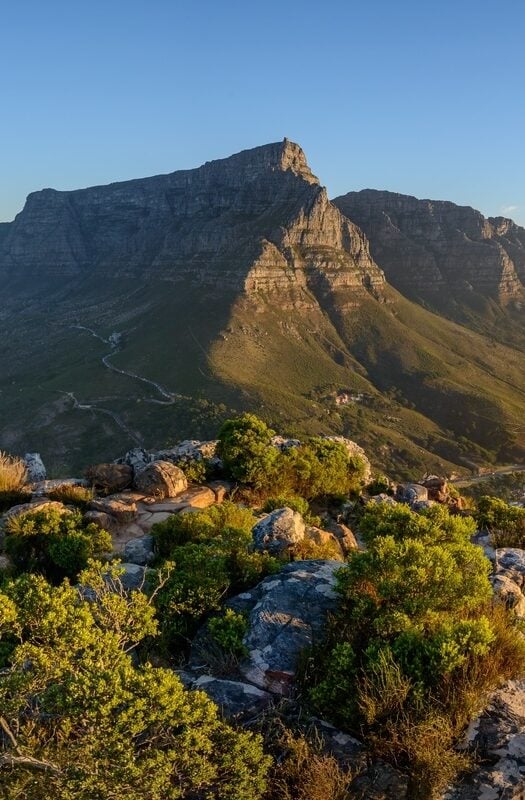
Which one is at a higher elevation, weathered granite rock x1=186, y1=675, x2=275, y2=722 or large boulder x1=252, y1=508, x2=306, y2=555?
large boulder x1=252, y1=508, x2=306, y2=555

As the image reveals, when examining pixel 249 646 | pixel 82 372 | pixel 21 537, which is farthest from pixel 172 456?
pixel 82 372

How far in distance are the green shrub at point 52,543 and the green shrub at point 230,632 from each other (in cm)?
422

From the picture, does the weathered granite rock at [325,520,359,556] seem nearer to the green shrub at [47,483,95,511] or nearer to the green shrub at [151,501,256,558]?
the green shrub at [151,501,256,558]

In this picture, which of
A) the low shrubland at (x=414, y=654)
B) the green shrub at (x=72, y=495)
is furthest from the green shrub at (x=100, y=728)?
the green shrub at (x=72, y=495)

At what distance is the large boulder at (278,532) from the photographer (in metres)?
11.1

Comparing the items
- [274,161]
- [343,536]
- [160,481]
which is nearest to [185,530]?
[160,481]

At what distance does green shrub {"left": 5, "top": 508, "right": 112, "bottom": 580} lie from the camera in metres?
11.1

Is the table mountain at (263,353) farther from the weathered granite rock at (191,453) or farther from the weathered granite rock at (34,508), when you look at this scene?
the weathered granite rock at (34,508)

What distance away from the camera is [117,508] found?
1447 cm

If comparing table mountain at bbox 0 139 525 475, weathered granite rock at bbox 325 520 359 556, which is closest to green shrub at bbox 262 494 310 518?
weathered granite rock at bbox 325 520 359 556

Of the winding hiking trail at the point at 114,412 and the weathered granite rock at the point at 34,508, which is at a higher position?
the weathered granite rock at the point at 34,508

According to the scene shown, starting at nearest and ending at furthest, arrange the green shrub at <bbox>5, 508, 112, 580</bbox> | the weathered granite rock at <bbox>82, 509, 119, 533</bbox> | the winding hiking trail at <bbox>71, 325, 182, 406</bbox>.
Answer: the green shrub at <bbox>5, 508, 112, 580</bbox>, the weathered granite rock at <bbox>82, 509, 119, 533</bbox>, the winding hiking trail at <bbox>71, 325, 182, 406</bbox>

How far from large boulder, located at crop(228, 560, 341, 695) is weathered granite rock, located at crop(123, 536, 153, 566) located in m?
3.35

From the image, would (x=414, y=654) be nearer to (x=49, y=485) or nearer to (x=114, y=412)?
(x=49, y=485)
